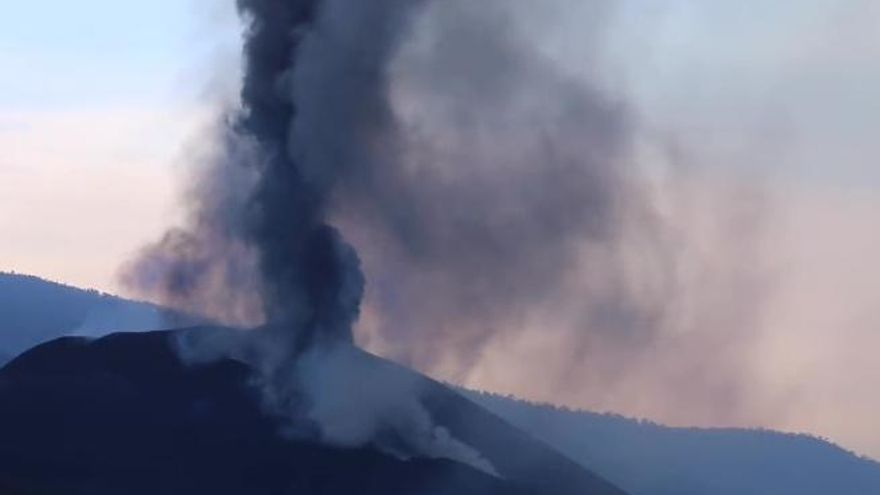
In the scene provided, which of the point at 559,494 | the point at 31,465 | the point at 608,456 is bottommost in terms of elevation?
the point at 31,465

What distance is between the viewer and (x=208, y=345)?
116 meters

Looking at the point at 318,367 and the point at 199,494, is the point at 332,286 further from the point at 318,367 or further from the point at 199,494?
the point at 199,494

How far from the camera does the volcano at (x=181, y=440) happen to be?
100 m

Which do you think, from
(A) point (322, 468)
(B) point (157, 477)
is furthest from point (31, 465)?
(A) point (322, 468)

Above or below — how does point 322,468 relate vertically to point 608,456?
below

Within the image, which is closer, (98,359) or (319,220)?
(319,220)

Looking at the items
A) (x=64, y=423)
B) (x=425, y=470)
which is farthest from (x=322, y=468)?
(x=64, y=423)

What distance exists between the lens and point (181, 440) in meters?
106

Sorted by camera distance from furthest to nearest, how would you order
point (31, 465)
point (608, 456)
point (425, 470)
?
point (608, 456) → point (425, 470) → point (31, 465)

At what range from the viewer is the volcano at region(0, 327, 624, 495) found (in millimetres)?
100500

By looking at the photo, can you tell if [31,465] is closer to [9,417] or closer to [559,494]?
[9,417]

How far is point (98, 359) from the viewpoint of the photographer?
118m

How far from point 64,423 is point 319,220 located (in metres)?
16.3

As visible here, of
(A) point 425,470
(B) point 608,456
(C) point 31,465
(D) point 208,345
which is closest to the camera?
(C) point 31,465
